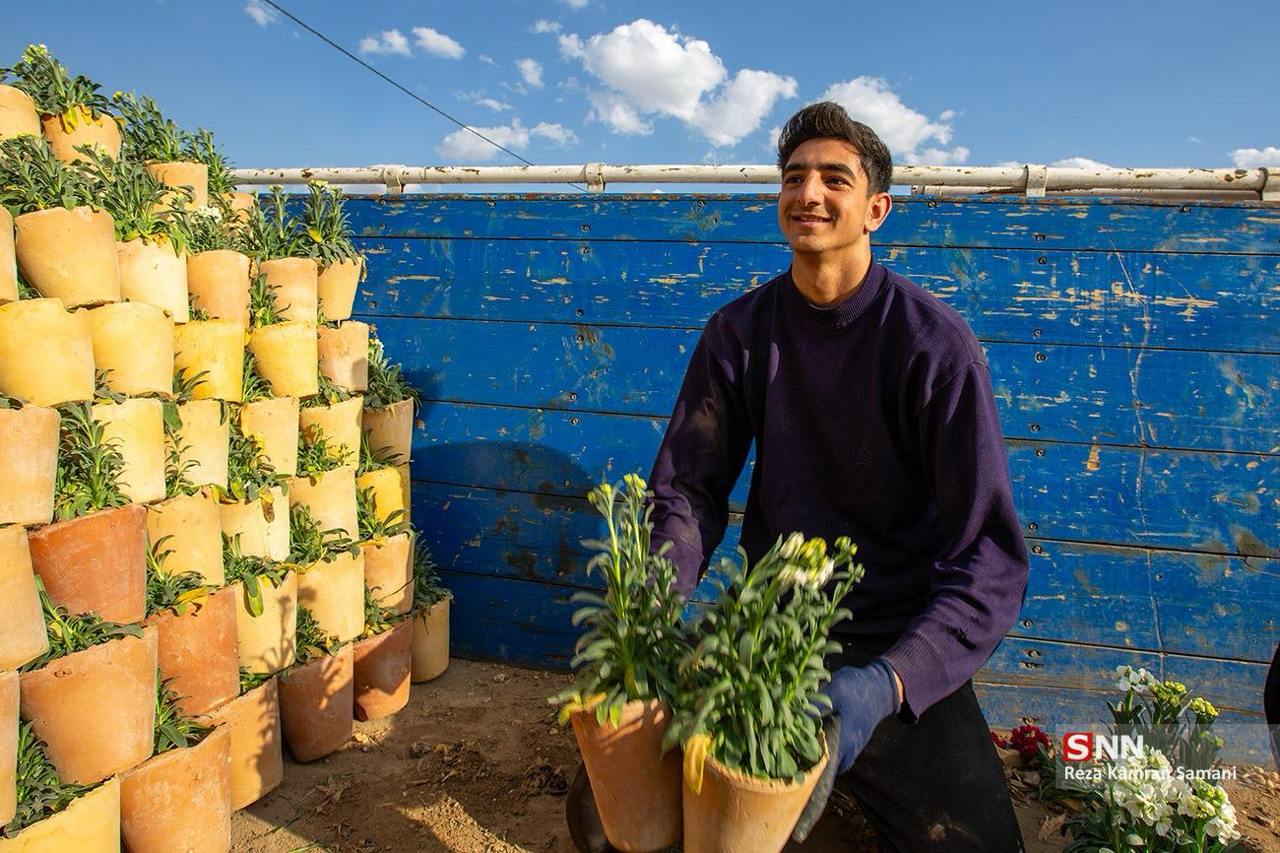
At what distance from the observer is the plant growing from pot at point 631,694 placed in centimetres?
152

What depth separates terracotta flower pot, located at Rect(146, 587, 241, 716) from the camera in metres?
2.47

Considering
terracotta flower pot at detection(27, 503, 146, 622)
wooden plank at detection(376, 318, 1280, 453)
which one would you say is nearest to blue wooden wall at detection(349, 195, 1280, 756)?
wooden plank at detection(376, 318, 1280, 453)

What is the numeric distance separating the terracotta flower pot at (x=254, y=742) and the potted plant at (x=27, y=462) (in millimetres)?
837

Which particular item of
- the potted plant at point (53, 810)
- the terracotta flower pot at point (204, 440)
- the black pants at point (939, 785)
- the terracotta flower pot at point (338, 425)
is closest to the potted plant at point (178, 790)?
the potted plant at point (53, 810)

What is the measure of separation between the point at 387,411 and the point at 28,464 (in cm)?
148

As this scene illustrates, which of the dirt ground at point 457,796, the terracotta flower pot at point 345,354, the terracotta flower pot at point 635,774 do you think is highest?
the terracotta flower pot at point 345,354

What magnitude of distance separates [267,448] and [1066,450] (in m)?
3.03

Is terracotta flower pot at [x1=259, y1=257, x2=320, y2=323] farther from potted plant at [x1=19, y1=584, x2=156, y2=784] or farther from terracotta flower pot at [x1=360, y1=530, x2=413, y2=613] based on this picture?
potted plant at [x1=19, y1=584, x2=156, y2=784]

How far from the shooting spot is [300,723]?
298cm

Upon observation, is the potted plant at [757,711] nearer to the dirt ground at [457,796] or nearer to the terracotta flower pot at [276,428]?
the dirt ground at [457,796]

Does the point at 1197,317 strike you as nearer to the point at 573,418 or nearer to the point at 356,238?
the point at 573,418

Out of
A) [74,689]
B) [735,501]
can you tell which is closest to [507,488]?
[735,501]

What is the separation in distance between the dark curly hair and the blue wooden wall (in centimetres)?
103

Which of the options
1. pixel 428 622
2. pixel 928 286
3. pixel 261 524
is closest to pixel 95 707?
pixel 261 524
